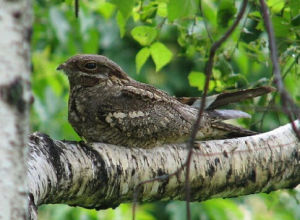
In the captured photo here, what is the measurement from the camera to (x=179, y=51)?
441 centimetres

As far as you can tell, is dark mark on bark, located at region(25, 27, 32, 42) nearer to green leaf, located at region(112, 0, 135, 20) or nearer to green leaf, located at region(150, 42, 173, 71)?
green leaf, located at region(112, 0, 135, 20)

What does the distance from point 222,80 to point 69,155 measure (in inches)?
50.1

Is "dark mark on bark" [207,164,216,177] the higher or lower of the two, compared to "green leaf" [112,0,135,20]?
lower

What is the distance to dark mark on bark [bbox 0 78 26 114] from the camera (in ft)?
4.11

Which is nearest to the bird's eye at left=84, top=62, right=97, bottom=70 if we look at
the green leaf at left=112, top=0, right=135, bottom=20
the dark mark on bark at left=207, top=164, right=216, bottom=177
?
the dark mark on bark at left=207, top=164, right=216, bottom=177

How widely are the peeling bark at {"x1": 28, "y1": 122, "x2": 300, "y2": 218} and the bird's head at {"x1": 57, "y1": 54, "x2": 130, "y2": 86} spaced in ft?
1.88

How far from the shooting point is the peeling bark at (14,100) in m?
1.25

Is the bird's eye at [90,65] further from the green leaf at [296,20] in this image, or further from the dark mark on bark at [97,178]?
the green leaf at [296,20]

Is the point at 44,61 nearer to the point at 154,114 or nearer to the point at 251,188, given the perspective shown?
the point at 154,114

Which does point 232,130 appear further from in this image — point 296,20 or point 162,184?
point 296,20

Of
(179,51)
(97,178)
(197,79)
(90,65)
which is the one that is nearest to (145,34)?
(90,65)

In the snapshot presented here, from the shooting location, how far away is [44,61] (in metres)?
6.21

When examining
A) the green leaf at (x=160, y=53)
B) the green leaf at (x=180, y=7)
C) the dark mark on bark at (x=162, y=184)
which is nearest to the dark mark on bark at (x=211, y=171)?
the dark mark on bark at (x=162, y=184)

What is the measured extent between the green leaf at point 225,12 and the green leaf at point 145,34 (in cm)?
42
